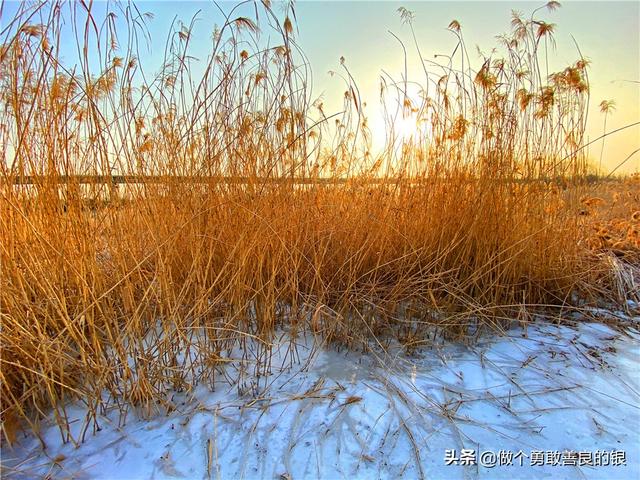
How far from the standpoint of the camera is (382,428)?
2.48 ft

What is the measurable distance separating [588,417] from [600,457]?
13 centimetres

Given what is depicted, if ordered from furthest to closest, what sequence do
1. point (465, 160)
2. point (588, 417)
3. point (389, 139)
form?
1. point (389, 139)
2. point (465, 160)
3. point (588, 417)

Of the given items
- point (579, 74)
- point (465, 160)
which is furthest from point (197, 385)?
point (579, 74)

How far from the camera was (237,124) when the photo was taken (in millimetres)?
1192

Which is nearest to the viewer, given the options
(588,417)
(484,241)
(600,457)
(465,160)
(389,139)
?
(600,457)

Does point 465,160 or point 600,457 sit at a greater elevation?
point 465,160

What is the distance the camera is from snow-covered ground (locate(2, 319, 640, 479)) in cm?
67

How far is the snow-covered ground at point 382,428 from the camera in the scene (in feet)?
2.19

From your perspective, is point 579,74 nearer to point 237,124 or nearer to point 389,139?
point 389,139

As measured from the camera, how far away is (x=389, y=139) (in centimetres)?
176

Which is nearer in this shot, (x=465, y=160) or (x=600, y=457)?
(x=600, y=457)

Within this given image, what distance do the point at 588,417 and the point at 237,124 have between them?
4.45 ft

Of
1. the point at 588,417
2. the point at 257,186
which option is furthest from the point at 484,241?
the point at 257,186

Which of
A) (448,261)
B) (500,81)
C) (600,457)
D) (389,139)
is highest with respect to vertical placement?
(500,81)
